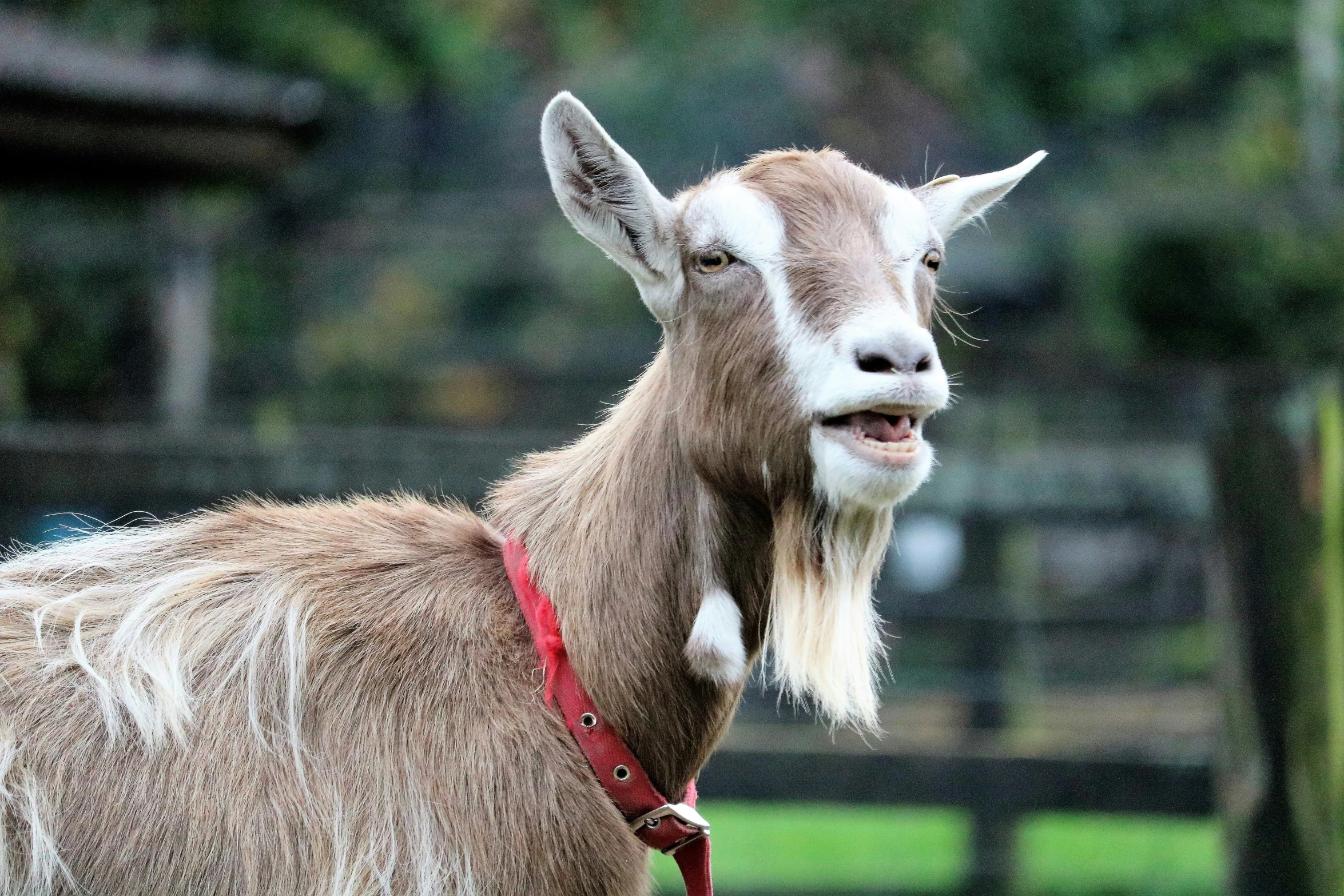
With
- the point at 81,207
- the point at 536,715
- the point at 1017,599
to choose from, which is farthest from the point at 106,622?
the point at 81,207

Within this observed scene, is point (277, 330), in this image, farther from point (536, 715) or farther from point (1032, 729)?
point (536, 715)

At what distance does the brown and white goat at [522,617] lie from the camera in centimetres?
236

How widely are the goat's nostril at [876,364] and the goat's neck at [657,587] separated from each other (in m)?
0.38

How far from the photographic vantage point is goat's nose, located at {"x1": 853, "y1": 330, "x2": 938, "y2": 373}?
2.32 meters

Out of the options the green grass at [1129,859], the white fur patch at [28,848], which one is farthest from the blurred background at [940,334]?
the white fur patch at [28,848]

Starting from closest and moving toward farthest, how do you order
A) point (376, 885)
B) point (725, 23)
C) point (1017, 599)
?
point (376, 885)
point (1017, 599)
point (725, 23)

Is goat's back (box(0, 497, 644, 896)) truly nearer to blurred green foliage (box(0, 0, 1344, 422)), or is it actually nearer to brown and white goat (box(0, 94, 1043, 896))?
brown and white goat (box(0, 94, 1043, 896))

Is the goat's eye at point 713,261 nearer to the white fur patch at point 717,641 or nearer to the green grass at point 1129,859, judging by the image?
the white fur patch at point 717,641

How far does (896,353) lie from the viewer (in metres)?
2.32

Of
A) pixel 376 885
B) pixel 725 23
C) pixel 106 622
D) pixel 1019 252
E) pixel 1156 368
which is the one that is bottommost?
pixel 376 885

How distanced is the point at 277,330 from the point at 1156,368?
32.7 feet

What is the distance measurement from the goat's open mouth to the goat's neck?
27cm

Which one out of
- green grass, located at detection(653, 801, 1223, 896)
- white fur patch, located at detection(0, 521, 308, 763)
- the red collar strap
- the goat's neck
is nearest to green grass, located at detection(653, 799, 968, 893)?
green grass, located at detection(653, 801, 1223, 896)

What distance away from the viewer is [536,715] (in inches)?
100
